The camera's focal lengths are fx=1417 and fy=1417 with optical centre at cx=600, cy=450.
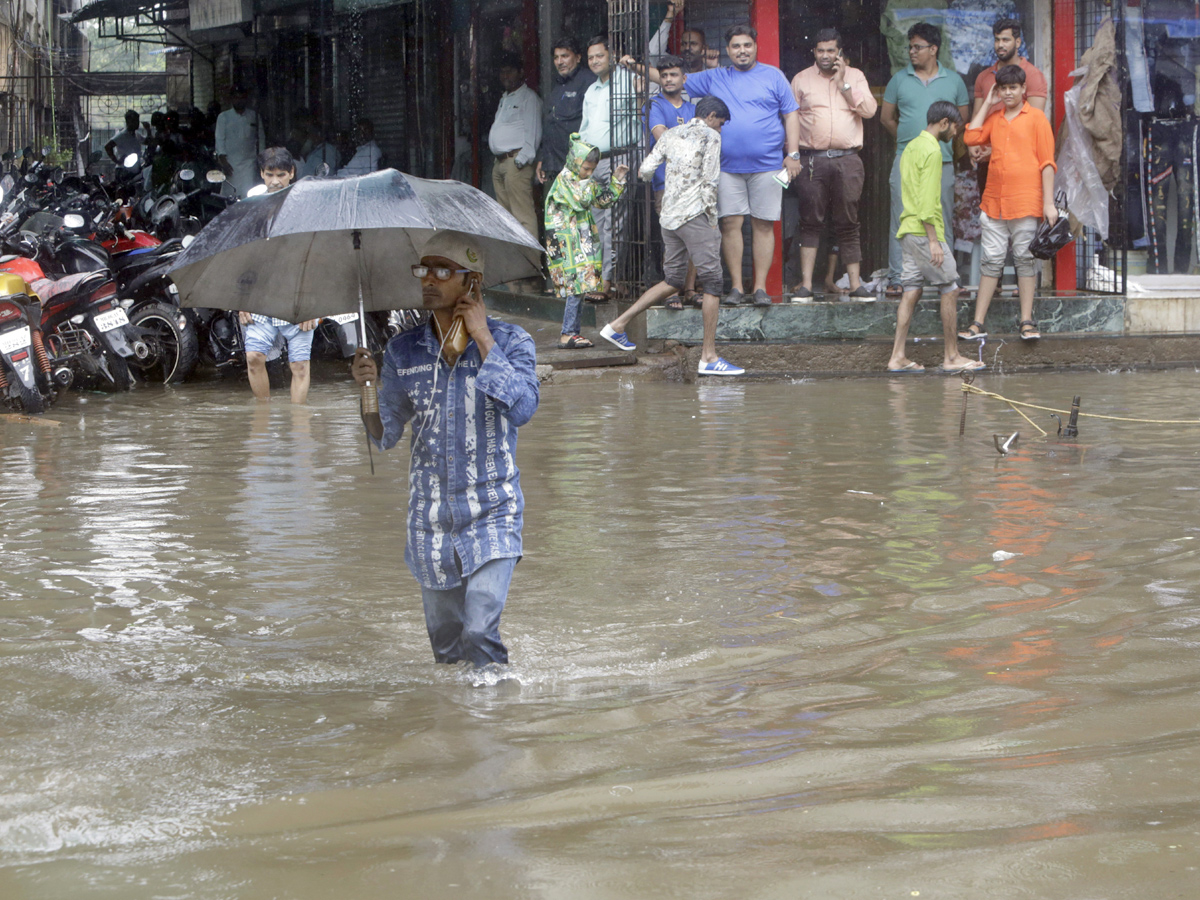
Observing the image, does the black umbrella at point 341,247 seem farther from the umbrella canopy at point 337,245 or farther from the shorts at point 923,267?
the shorts at point 923,267

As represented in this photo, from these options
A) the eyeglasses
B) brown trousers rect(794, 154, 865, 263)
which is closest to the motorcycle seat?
brown trousers rect(794, 154, 865, 263)

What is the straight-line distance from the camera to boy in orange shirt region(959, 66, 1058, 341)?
11219 millimetres

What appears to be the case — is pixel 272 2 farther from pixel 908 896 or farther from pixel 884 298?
pixel 908 896

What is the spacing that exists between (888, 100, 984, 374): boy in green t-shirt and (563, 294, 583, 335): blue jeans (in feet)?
8.44

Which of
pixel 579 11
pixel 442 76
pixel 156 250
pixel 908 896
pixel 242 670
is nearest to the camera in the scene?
pixel 908 896

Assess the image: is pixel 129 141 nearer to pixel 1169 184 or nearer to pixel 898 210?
pixel 898 210

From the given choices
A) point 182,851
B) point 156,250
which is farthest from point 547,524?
point 156,250

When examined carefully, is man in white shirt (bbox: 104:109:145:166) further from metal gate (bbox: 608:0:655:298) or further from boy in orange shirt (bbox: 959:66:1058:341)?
boy in orange shirt (bbox: 959:66:1058:341)

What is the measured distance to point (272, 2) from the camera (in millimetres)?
19375

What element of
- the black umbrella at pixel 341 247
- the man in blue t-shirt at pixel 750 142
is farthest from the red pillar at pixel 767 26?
the black umbrella at pixel 341 247

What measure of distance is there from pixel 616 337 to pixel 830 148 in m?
2.43

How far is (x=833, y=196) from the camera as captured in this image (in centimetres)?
1195

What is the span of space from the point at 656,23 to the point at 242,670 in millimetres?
9357

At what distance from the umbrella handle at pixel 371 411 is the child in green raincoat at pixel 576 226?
724 cm
